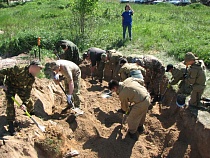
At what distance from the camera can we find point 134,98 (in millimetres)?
6211

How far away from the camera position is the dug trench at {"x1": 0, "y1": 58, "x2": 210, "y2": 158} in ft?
17.9

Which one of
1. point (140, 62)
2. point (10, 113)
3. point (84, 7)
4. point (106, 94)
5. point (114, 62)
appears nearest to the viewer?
point (10, 113)

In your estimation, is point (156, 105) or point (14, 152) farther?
point (156, 105)

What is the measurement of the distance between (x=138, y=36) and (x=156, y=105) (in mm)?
5604

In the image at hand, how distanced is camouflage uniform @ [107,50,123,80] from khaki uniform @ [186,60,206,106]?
296 cm

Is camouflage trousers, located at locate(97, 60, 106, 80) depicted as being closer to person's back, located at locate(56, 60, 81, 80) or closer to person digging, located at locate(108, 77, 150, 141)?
person's back, located at locate(56, 60, 81, 80)

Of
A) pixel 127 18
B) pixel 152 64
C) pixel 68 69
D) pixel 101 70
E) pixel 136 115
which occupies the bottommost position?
pixel 136 115

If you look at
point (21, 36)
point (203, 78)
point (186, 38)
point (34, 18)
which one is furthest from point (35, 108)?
point (34, 18)

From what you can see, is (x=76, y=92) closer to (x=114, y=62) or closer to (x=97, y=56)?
(x=97, y=56)

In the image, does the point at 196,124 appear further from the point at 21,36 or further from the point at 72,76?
the point at 21,36

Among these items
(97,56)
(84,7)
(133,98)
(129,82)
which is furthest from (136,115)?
(84,7)

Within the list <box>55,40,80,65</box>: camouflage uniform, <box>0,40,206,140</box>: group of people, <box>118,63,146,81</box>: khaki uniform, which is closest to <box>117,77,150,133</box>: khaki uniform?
<box>0,40,206,140</box>: group of people

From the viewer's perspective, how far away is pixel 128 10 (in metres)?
12.8

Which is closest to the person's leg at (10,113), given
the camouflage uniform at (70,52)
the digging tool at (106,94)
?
the digging tool at (106,94)
